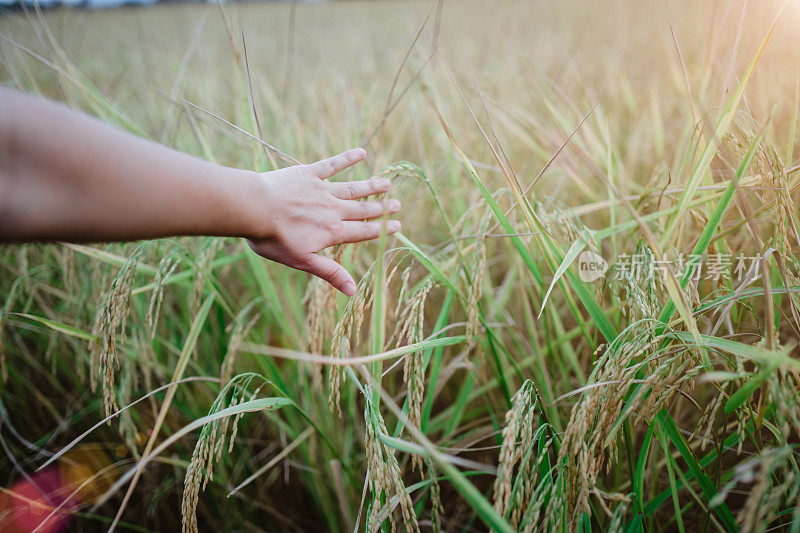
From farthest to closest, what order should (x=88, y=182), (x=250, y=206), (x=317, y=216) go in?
(x=317, y=216)
(x=250, y=206)
(x=88, y=182)

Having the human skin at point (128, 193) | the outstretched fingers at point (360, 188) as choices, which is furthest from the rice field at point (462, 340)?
the human skin at point (128, 193)

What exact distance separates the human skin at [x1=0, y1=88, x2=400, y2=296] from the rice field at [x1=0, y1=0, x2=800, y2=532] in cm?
14

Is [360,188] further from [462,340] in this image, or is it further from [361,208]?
[462,340]

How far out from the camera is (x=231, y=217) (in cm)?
74

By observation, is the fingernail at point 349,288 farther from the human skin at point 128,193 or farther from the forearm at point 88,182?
the forearm at point 88,182

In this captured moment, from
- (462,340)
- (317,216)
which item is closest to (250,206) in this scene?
(317,216)

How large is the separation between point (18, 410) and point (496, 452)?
5.32 ft

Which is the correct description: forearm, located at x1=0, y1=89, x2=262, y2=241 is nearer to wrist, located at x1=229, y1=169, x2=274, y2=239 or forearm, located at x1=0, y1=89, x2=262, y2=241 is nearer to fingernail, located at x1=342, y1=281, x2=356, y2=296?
wrist, located at x1=229, y1=169, x2=274, y2=239

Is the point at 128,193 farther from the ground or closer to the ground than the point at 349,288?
farther from the ground

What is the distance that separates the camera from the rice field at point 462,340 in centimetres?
64

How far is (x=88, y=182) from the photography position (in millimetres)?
577

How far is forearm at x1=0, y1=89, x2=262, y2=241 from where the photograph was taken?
1.75 feet

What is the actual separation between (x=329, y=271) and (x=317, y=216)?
12cm

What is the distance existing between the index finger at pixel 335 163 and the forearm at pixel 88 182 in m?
0.24
